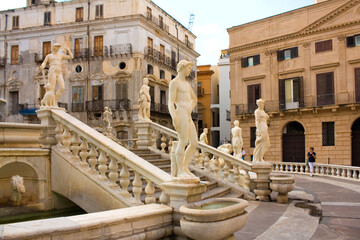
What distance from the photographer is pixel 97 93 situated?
99.3 feet

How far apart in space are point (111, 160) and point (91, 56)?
84.8 feet

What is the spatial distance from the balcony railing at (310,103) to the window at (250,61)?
3284mm

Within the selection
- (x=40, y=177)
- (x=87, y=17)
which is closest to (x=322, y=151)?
(x=40, y=177)

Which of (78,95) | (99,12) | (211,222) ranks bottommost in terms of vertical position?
(211,222)

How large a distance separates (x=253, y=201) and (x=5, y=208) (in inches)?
223

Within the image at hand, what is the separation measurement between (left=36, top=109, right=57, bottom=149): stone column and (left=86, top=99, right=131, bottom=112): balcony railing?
21.5 metres

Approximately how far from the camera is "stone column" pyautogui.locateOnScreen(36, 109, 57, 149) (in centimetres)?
721

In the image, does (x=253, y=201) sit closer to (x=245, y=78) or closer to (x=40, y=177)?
(x=40, y=177)

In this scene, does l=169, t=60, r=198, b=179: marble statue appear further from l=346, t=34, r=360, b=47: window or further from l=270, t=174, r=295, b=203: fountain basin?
l=346, t=34, r=360, b=47: window

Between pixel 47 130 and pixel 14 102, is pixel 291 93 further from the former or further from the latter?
pixel 14 102

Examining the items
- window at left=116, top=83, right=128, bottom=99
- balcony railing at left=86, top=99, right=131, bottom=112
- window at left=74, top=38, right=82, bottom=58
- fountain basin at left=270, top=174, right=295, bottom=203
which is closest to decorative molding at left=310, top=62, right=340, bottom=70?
balcony railing at left=86, top=99, right=131, bottom=112

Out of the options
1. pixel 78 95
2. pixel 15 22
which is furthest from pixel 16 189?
pixel 15 22

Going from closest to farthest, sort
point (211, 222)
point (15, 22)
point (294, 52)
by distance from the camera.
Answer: point (211, 222)
point (294, 52)
point (15, 22)

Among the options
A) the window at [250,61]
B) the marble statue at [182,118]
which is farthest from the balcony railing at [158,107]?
the marble statue at [182,118]
